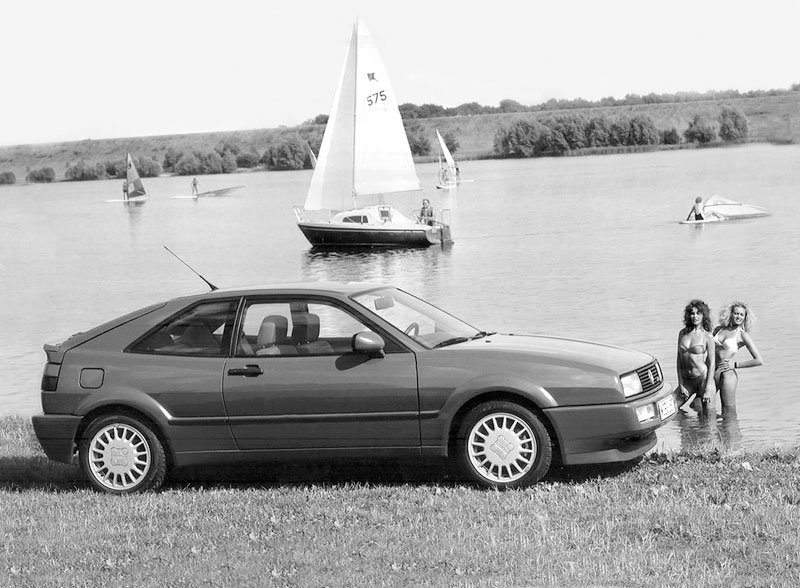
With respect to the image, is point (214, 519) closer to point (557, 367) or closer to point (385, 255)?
point (557, 367)

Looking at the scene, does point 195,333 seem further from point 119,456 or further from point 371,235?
point 371,235

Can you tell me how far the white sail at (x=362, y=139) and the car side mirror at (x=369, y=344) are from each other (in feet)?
144

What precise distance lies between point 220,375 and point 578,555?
329 centimetres

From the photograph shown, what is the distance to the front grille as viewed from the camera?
8.98m

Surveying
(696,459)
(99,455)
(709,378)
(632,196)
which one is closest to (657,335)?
(709,378)

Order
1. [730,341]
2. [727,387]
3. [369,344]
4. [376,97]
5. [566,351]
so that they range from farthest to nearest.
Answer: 1. [376,97]
2. [727,387]
3. [730,341]
4. [566,351]
5. [369,344]

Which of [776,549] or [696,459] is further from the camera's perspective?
[696,459]

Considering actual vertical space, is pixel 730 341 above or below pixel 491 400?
below

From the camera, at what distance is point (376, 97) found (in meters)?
53.4

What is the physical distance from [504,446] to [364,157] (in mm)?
45143

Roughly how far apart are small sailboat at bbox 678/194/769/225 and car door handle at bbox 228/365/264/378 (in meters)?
53.8

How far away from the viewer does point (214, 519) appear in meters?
8.17

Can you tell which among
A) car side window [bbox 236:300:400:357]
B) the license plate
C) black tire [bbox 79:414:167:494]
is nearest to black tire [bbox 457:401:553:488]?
the license plate

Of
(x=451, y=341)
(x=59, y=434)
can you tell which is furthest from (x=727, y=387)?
(x=59, y=434)
